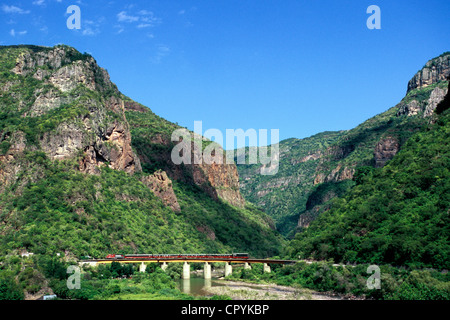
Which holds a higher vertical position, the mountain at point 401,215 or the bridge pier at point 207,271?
the mountain at point 401,215

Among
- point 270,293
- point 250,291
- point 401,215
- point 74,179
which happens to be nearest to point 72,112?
point 74,179

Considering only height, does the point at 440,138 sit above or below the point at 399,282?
above

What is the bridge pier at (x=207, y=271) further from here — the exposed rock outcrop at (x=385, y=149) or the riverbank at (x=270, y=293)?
the exposed rock outcrop at (x=385, y=149)

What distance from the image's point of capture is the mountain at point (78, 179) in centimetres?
10994

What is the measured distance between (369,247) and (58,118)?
280ft

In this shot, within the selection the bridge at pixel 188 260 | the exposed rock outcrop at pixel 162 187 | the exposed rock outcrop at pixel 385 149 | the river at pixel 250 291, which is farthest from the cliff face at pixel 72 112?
the exposed rock outcrop at pixel 385 149

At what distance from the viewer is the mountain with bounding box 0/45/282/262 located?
110m

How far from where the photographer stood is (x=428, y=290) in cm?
6475

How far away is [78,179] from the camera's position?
127 m

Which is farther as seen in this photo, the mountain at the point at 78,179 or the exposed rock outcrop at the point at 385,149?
the exposed rock outcrop at the point at 385,149

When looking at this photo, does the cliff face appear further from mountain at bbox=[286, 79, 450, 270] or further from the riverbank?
mountain at bbox=[286, 79, 450, 270]
